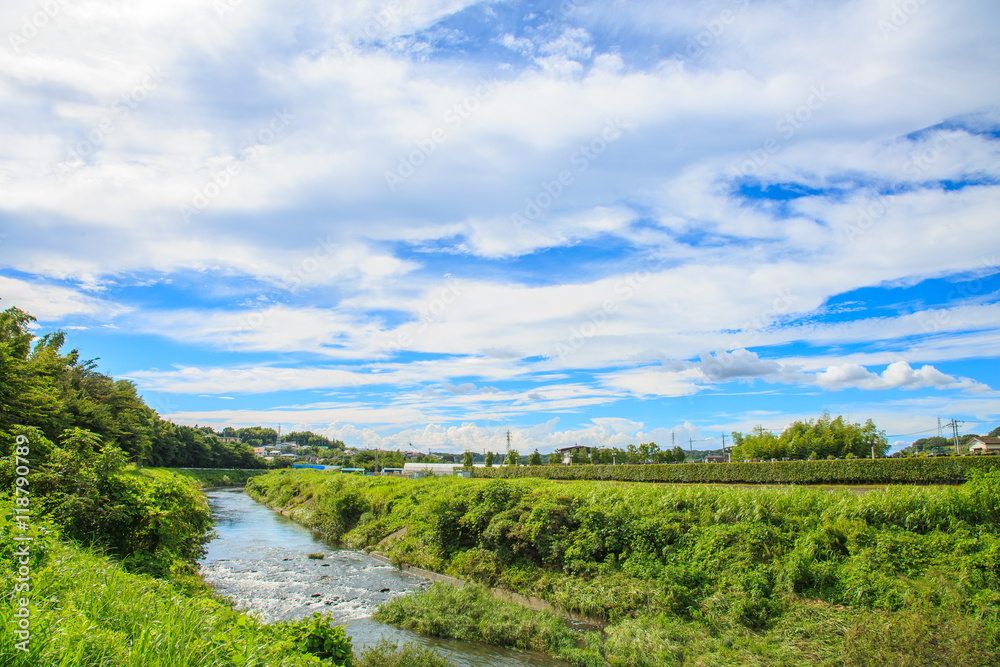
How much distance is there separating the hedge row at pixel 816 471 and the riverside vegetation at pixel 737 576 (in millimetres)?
7835

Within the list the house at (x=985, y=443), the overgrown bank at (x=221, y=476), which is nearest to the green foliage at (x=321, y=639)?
the overgrown bank at (x=221, y=476)

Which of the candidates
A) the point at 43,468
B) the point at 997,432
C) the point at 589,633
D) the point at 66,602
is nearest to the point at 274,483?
the point at 43,468

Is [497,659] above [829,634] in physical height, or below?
below

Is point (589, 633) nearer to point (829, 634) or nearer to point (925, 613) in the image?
point (829, 634)

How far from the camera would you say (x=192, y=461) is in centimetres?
9362

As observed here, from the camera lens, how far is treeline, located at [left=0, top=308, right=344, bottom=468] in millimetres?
21625

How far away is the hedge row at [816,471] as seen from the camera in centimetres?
2647

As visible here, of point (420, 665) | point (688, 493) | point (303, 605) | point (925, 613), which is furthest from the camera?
point (688, 493)

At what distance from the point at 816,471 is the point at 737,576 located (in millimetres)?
22666

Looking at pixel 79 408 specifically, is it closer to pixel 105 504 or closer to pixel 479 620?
pixel 105 504

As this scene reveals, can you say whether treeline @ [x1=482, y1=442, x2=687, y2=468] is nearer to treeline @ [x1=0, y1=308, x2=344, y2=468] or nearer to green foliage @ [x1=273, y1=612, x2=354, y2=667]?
treeline @ [x1=0, y1=308, x2=344, y2=468]

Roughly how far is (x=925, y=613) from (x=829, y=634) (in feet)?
5.77

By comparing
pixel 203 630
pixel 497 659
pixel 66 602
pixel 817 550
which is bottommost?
pixel 497 659

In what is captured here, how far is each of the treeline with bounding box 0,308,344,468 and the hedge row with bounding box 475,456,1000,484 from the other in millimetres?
33532
